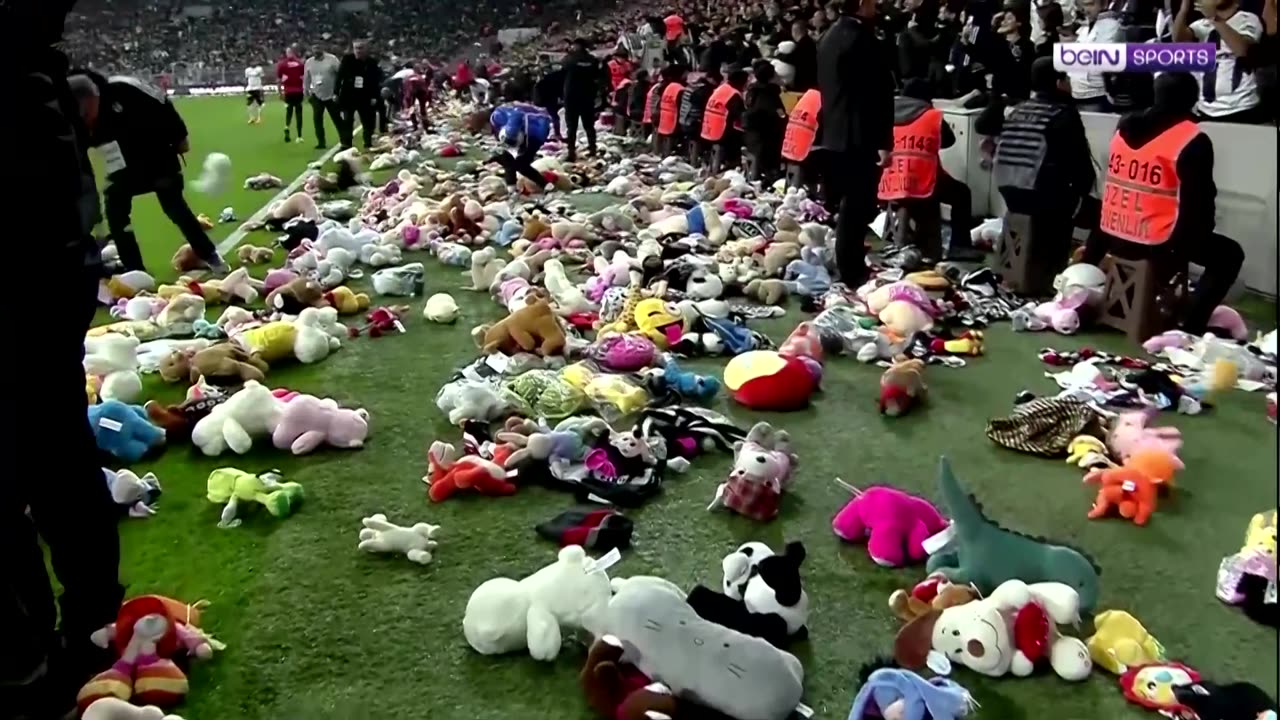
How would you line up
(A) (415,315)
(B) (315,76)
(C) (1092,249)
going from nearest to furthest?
(C) (1092,249) < (A) (415,315) < (B) (315,76)

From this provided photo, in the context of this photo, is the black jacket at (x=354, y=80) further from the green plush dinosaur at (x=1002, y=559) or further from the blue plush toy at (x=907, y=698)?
the blue plush toy at (x=907, y=698)

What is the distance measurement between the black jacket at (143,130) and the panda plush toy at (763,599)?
5.16 metres

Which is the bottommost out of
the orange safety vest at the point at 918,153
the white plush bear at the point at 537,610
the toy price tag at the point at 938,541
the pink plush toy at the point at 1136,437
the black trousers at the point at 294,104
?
the black trousers at the point at 294,104

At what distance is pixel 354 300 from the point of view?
21.7 ft

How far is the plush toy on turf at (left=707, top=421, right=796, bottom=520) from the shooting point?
3.63m

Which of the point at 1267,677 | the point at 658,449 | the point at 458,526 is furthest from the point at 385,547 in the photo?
the point at 1267,677

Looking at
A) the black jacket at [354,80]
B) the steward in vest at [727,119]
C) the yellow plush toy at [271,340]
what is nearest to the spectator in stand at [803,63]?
the steward in vest at [727,119]

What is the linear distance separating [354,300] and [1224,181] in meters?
4.93

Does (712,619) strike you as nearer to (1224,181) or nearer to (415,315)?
(415,315)

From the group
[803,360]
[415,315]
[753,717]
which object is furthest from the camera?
[415,315]

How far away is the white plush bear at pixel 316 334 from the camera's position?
5551 millimetres

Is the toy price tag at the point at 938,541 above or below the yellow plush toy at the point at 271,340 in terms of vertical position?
above

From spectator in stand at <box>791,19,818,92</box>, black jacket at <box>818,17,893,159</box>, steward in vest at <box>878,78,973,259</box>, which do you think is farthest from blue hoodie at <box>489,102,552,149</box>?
black jacket at <box>818,17,893,159</box>

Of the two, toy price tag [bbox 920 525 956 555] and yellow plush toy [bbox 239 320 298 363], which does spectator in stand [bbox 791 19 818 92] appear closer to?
yellow plush toy [bbox 239 320 298 363]
